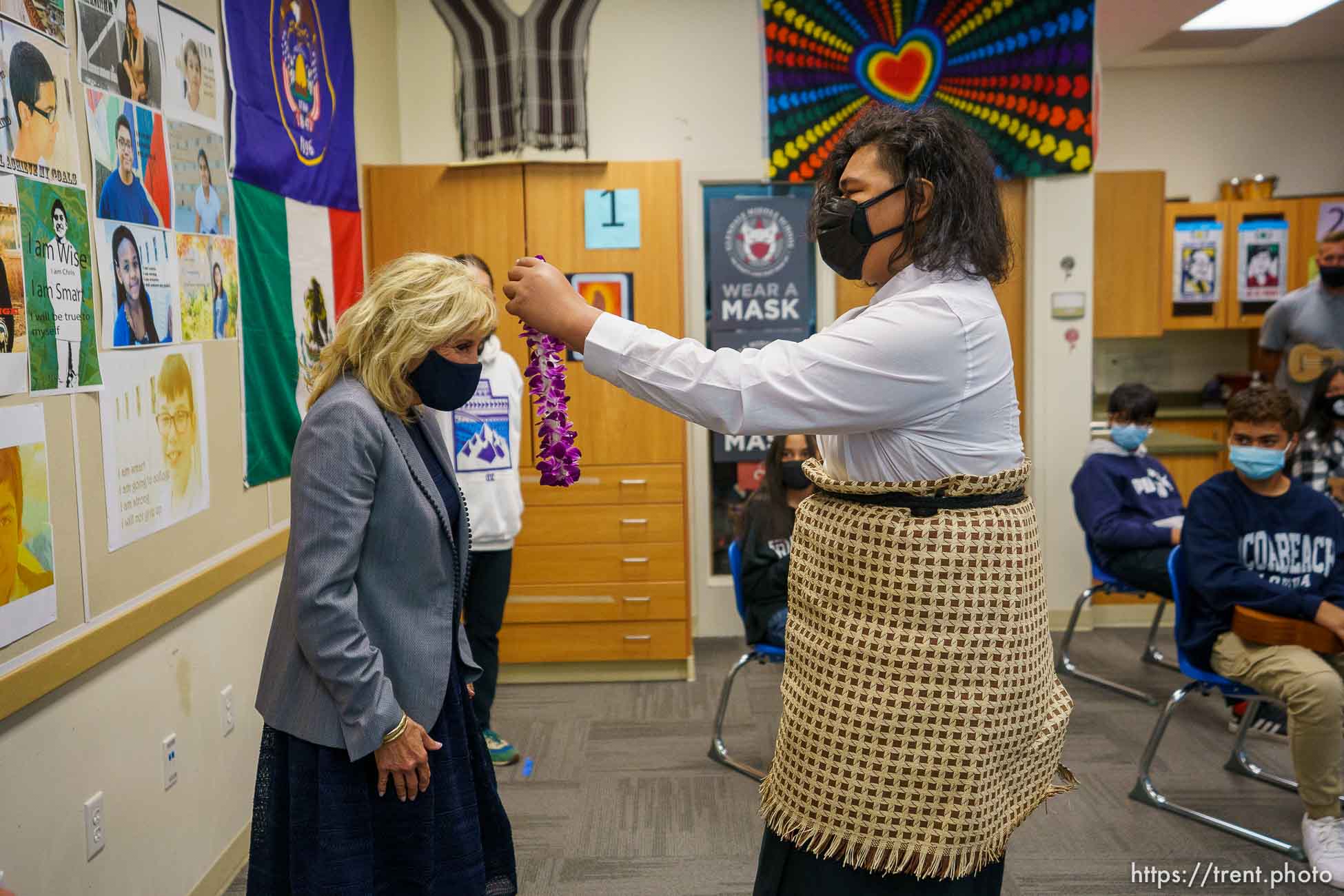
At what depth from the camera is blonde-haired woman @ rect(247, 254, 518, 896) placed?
1562 millimetres

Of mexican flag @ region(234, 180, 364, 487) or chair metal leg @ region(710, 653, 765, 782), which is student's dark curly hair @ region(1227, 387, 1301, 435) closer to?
chair metal leg @ region(710, 653, 765, 782)

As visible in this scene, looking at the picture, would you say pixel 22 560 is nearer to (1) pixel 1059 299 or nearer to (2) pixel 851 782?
(2) pixel 851 782

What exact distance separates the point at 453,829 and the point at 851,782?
0.75 metres

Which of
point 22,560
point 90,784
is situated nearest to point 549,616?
point 90,784

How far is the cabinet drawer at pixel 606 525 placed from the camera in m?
4.14

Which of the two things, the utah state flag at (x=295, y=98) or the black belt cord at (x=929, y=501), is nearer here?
the black belt cord at (x=929, y=501)

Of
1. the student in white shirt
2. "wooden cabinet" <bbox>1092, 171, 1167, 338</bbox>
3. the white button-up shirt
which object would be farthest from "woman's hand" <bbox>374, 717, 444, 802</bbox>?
"wooden cabinet" <bbox>1092, 171, 1167, 338</bbox>

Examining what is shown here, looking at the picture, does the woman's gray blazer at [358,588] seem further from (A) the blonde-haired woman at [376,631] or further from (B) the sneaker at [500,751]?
(B) the sneaker at [500,751]

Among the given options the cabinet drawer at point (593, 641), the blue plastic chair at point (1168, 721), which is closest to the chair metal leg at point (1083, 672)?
the blue plastic chair at point (1168, 721)

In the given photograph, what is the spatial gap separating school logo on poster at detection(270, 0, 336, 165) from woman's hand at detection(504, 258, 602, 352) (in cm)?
212

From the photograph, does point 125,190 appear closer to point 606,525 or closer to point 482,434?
point 482,434

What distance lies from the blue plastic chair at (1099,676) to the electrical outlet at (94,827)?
3354mm

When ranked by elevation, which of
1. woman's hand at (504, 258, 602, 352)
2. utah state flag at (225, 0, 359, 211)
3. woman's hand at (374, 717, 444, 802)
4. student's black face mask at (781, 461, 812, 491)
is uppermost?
utah state flag at (225, 0, 359, 211)

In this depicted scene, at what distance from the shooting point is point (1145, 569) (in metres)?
3.77
